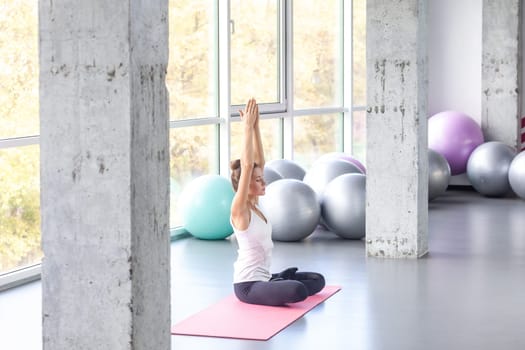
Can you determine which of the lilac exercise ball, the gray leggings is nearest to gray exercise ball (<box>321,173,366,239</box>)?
the gray leggings

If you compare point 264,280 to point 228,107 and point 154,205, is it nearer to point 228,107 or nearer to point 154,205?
point 154,205

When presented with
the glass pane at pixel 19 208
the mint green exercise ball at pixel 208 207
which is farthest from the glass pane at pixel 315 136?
the glass pane at pixel 19 208

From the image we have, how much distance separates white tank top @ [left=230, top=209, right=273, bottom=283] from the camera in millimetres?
5793

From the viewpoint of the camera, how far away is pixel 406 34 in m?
7.21

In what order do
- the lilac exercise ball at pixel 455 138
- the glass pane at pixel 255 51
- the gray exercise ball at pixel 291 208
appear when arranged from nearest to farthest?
1. the gray exercise ball at pixel 291 208
2. the glass pane at pixel 255 51
3. the lilac exercise ball at pixel 455 138

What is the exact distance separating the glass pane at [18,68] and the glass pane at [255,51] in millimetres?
→ 3180

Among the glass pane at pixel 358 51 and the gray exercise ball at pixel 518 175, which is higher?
the glass pane at pixel 358 51

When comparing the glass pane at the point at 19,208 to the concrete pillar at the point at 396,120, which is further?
the concrete pillar at the point at 396,120

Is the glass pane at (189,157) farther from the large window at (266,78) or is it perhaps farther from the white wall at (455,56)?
the white wall at (455,56)

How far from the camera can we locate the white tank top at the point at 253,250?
579cm

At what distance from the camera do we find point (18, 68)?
6777 mm

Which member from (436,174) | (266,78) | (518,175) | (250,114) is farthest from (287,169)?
(250,114)

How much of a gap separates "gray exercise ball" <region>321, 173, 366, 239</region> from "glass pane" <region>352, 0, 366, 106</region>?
Answer: 5.19m

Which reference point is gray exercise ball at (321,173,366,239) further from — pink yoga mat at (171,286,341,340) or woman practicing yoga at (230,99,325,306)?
woman practicing yoga at (230,99,325,306)
